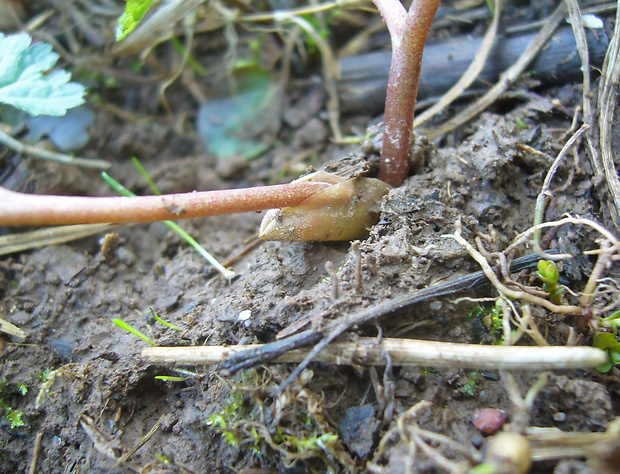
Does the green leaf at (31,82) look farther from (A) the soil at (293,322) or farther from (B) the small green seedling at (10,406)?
(B) the small green seedling at (10,406)

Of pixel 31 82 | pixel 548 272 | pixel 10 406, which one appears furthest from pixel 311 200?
pixel 10 406

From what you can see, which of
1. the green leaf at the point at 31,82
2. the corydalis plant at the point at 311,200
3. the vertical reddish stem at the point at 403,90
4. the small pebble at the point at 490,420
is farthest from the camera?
the green leaf at the point at 31,82

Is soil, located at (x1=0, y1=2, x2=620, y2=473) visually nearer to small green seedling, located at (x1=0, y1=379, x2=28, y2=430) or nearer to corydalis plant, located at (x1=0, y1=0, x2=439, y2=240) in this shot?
small green seedling, located at (x1=0, y1=379, x2=28, y2=430)

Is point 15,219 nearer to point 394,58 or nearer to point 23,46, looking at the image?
point 23,46

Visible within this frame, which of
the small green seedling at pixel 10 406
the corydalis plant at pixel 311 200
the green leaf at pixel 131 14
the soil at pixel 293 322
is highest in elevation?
the green leaf at pixel 131 14

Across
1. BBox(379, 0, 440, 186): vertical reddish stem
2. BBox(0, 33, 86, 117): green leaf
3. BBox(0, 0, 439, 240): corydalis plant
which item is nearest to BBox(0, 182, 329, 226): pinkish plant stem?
BBox(0, 0, 439, 240): corydalis plant

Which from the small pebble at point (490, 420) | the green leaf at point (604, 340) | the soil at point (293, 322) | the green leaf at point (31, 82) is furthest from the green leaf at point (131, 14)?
the green leaf at point (604, 340)
